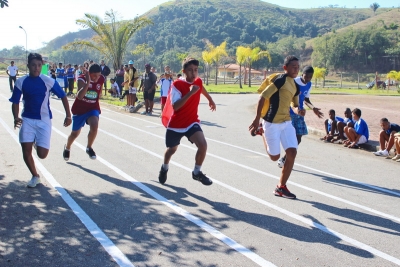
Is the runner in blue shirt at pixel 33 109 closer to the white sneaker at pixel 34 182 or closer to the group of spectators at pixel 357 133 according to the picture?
the white sneaker at pixel 34 182

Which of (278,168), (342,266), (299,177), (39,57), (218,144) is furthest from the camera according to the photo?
(218,144)

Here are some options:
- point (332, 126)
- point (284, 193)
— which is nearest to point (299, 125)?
point (284, 193)

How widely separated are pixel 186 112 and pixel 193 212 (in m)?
1.58

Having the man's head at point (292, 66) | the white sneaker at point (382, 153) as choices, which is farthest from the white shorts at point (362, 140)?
the man's head at point (292, 66)

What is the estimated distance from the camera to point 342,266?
13.9ft

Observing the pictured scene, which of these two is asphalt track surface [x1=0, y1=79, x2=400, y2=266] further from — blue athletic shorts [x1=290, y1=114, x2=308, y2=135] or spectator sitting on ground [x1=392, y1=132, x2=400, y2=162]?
blue athletic shorts [x1=290, y1=114, x2=308, y2=135]

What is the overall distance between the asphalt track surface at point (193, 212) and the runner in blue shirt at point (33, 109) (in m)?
0.59

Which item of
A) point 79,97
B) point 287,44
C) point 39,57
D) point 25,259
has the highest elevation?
point 287,44

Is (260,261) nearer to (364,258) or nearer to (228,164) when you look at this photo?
(364,258)

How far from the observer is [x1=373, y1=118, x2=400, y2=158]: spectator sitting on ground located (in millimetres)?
10406

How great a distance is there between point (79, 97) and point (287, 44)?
367 feet

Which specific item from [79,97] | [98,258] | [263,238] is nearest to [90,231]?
[98,258]

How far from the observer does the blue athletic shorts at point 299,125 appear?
8312mm

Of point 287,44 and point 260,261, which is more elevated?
point 287,44
